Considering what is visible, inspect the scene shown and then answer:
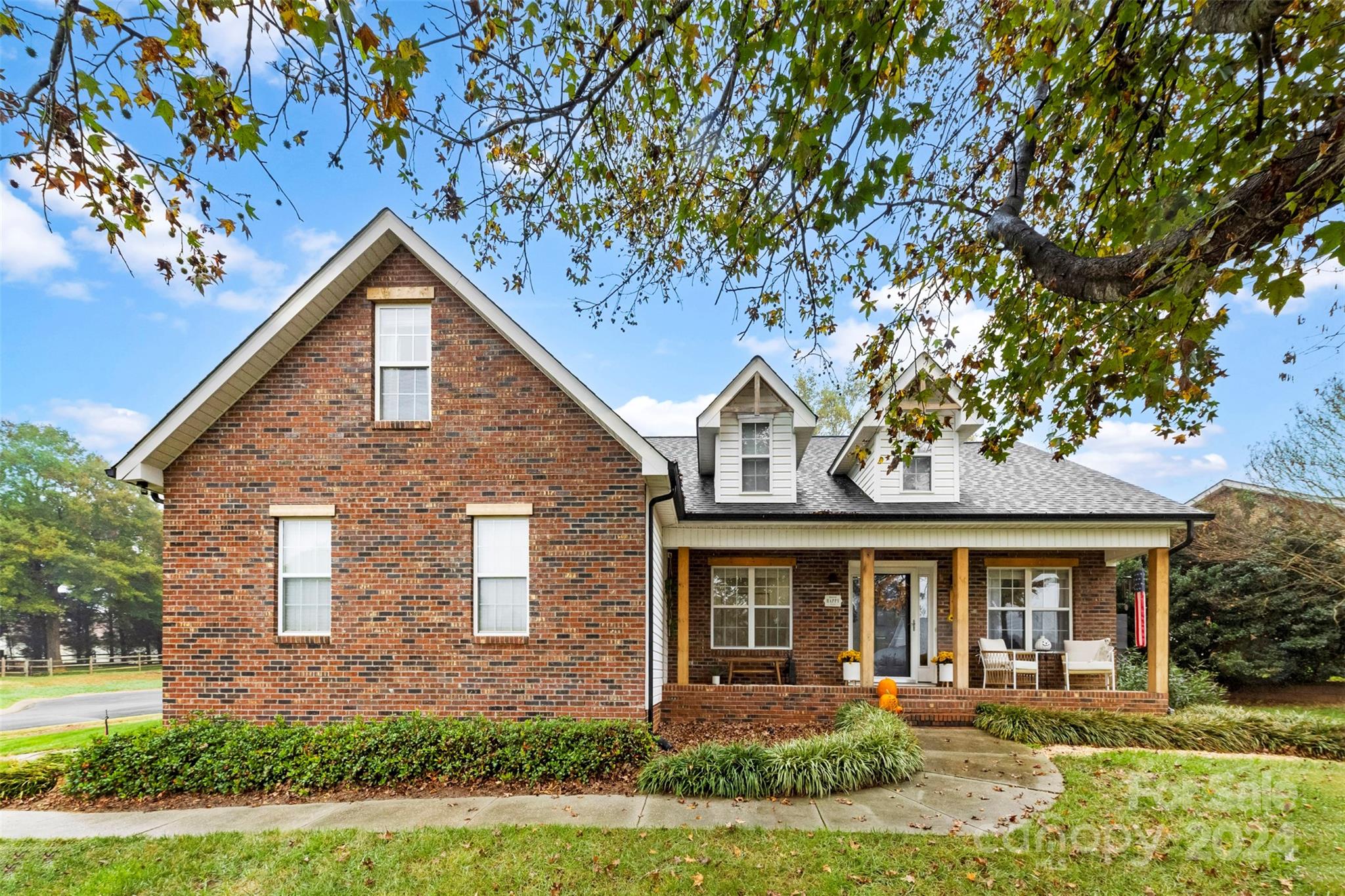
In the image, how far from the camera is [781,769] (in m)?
6.91

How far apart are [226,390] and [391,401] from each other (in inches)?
84.3

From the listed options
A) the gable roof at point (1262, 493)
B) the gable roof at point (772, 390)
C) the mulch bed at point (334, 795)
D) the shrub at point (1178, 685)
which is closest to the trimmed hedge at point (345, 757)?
the mulch bed at point (334, 795)

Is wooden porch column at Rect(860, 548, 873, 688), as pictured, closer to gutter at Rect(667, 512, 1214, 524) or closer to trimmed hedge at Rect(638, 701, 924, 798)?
gutter at Rect(667, 512, 1214, 524)

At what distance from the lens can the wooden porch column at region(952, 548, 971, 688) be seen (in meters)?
11.1

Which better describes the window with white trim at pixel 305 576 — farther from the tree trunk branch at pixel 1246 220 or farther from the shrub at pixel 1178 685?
the shrub at pixel 1178 685

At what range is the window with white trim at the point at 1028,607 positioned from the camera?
12.8 metres

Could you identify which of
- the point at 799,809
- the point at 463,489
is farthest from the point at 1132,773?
the point at 463,489

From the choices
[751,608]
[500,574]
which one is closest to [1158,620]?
[751,608]

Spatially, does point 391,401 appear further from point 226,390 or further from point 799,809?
point 799,809

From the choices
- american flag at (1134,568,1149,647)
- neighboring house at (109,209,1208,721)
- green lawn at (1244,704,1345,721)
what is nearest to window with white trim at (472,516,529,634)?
neighboring house at (109,209,1208,721)

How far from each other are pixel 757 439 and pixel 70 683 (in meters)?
31.4

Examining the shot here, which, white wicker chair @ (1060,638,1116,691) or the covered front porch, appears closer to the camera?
white wicker chair @ (1060,638,1116,691)

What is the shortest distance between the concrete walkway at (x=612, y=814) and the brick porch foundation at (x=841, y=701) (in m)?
3.51

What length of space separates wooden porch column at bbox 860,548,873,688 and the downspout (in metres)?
4.36
